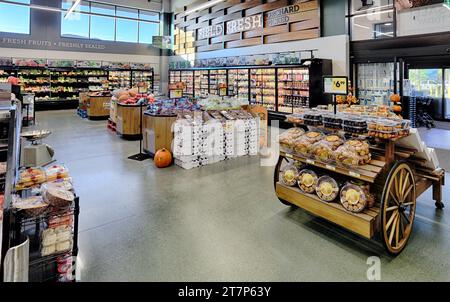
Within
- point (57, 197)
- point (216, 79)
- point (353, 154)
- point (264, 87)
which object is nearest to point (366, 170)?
point (353, 154)

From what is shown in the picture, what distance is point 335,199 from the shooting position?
290cm

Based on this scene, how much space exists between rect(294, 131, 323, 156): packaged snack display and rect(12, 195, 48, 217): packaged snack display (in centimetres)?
229

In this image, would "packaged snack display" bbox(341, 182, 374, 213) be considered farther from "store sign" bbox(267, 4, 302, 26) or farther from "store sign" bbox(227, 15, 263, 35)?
"store sign" bbox(227, 15, 263, 35)

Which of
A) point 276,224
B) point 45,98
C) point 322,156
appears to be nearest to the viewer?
point 322,156

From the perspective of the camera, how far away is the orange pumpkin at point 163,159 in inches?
211

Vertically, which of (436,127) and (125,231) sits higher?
(436,127)

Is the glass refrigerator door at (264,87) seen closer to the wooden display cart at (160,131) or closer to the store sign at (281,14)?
the store sign at (281,14)

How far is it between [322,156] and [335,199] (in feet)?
1.44

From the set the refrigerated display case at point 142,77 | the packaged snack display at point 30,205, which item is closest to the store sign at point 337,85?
the packaged snack display at point 30,205

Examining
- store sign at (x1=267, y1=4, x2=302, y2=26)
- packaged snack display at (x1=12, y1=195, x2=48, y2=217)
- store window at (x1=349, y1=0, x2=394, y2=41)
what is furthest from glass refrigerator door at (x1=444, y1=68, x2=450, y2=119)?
packaged snack display at (x1=12, y1=195, x2=48, y2=217)

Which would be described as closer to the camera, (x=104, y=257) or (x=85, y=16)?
(x=104, y=257)

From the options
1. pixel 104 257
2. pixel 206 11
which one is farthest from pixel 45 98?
pixel 104 257

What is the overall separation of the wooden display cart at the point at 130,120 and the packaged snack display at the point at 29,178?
5354mm

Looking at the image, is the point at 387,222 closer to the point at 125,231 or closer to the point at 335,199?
the point at 335,199
